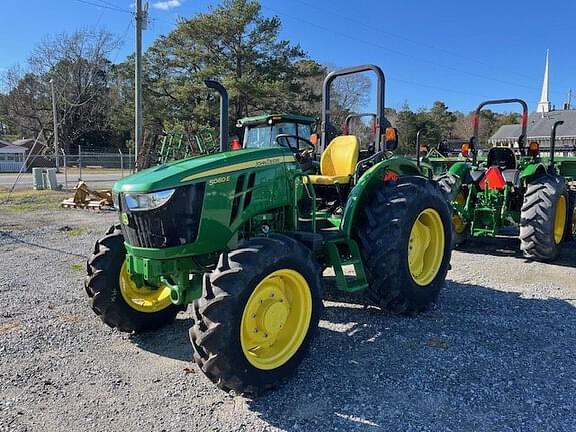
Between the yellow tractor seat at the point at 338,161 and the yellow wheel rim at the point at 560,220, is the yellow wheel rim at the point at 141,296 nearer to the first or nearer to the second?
the yellow tractor seat at the point at 338,161

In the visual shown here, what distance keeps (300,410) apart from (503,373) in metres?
1.48

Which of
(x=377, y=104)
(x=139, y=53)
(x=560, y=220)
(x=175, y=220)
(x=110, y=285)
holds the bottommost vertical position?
(x=110, y=285)

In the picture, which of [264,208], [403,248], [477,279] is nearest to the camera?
[264,208]

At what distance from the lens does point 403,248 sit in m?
4.20

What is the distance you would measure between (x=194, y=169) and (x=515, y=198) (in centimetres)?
582

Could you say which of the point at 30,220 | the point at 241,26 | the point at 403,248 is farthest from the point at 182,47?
the point at 403,248

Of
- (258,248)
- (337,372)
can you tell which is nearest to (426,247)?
(337,372)

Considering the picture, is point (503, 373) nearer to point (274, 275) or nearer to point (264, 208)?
point (274, 275)

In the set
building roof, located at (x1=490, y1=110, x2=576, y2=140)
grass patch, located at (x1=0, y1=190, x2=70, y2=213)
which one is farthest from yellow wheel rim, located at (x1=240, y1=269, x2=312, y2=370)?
building roof, located at (x1=490, y1=110, x2=576, y2=140)

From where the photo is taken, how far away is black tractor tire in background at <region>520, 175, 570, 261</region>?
661cm

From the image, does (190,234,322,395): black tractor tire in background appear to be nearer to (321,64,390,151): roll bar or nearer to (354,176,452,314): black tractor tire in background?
(354,176,452,314): black tractor tire in background

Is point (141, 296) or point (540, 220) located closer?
point (141, 296)

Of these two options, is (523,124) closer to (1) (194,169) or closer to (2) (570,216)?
(2) (570,216)

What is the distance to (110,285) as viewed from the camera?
3850 millimetres
